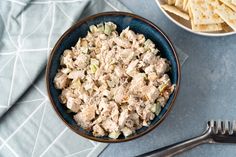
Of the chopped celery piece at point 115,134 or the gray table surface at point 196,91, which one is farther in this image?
the gray table surface at point 196,91

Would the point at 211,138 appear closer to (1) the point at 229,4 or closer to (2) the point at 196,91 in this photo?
(2) the point at 196,91

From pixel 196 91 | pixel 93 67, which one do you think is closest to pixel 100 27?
pixel 93 67

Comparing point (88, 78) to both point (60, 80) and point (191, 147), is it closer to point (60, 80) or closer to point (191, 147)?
point (60, 80)

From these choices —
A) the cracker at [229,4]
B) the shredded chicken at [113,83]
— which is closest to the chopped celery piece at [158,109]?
the shredded chicken at [113,83]

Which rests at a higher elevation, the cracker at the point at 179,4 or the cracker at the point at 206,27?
the cracker at the point at 179,4

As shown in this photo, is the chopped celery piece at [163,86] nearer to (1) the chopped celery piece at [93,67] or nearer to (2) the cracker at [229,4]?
(1) the chopped celery piece at [93,67]

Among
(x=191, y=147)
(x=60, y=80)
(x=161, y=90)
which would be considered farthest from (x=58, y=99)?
(x=191, y=147)
